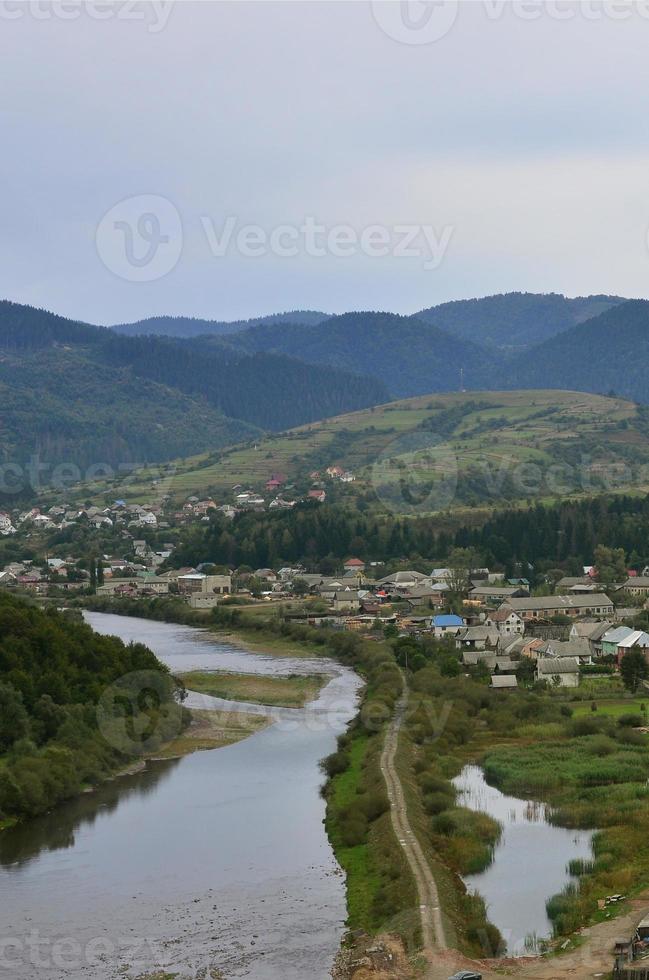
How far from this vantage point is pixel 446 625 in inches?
2229

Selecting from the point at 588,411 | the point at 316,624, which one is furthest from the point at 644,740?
the point at 588,411

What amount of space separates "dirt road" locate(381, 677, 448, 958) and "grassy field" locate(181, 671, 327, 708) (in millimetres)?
9635

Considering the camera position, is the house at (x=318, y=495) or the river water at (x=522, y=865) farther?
the house at (x=318, y=495)

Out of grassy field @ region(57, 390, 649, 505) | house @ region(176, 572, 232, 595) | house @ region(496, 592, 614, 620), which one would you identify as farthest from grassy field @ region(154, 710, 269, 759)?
grassy field @ region(57, 390, 649, 505)

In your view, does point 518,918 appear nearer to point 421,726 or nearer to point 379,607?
point 421,726

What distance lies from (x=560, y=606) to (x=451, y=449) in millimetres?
69942

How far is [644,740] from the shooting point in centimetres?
3400

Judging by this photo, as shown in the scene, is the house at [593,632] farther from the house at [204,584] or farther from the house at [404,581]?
the house at [204,584]

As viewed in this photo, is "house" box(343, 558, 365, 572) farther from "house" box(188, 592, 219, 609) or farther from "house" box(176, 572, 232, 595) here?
"house" box(188, 592, 219, 609)

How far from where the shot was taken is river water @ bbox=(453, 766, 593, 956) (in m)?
21.4

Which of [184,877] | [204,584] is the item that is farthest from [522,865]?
[204,584]

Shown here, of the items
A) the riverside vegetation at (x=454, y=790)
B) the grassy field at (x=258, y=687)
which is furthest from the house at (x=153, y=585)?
the riverside vegetation at (x=454, y=790)

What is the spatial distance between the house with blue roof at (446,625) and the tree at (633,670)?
488 inches

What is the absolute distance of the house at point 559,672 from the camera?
45.0 meters
